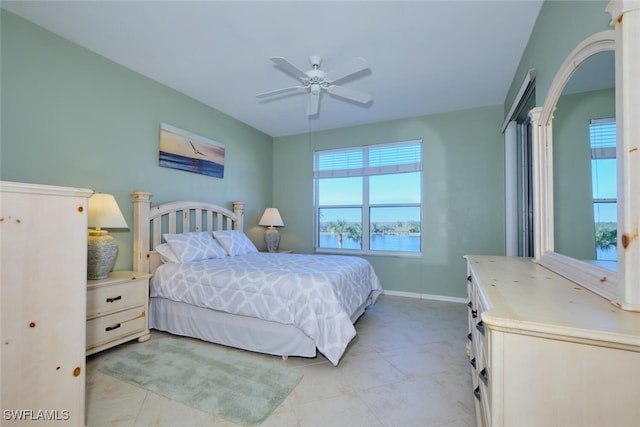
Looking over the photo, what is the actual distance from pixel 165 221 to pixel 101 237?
2.82 feet

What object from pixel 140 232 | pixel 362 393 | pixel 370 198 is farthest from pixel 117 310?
pixel 370 198

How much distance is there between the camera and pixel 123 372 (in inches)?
79.9

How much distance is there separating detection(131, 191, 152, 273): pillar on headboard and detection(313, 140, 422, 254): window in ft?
8.98

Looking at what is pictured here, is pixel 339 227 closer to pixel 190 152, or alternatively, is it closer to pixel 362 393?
pixel 190 152

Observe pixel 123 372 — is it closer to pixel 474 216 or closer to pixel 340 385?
pixel 340 385

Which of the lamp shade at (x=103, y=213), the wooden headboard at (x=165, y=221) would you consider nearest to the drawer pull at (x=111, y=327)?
the wooden headboard at (x=165, y=221)

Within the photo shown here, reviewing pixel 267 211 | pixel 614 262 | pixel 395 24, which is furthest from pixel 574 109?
pixel 267 211

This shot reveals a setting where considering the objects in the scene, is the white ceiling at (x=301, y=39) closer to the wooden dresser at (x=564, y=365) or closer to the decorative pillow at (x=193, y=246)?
the decorative pillow at (x=193, y=246)

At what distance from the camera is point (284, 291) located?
7.38 feet

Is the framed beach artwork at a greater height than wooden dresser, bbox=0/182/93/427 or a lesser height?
greater

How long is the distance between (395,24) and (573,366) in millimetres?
2406

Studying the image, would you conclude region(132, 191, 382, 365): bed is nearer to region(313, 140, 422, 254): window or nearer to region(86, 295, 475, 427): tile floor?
region(86, 295, 475, 427): tile floor

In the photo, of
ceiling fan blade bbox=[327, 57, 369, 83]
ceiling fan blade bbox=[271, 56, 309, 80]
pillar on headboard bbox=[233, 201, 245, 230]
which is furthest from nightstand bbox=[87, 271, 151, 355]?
ceiling fan blade bbox=[327, 57, 369, 83]

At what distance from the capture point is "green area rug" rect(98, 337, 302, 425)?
169 centimetres
